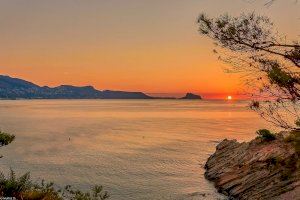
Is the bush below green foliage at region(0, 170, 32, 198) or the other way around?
below

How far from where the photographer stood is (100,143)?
9869 cm

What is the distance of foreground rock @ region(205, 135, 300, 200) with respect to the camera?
36.2m

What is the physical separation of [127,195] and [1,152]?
133ft

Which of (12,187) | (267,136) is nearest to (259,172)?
(267,136)

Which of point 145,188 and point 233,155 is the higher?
point 233,155

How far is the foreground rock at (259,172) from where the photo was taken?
3622cm

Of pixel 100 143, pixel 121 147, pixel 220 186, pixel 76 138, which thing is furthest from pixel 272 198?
pixel 76 138

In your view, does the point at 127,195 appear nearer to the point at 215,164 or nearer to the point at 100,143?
the point at 215,164

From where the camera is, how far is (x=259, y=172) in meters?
42.5

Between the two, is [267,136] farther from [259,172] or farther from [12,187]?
[12,187]

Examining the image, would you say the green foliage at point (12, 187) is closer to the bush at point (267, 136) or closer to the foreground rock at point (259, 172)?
the foreground rock at point (259, 172)

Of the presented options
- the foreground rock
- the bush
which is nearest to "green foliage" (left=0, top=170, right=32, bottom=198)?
the foreground rock

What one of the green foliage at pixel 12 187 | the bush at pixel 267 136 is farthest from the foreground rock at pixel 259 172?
the green foliage at pixel 12 187

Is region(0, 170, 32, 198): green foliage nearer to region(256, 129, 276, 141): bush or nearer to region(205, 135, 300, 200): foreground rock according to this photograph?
region(205, 135, 300, 200): foreground rock
